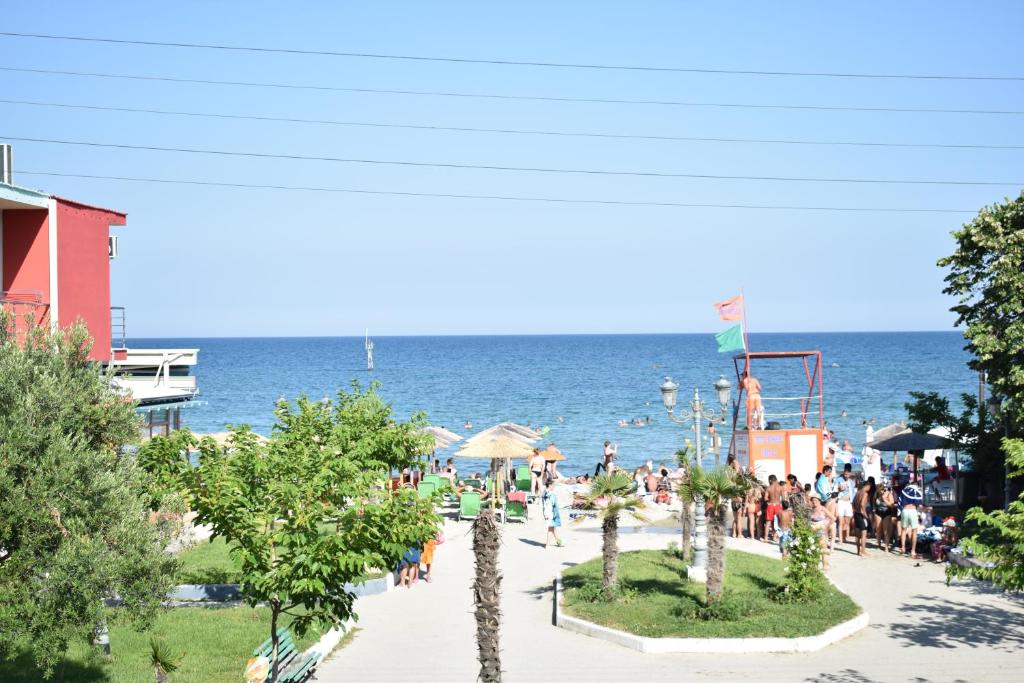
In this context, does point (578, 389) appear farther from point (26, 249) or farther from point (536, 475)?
point (26, 249)

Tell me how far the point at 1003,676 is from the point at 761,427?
51.9ft

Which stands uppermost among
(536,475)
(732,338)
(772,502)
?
(732,338)

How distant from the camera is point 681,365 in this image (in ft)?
522

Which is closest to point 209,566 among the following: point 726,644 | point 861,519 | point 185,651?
point 185,651

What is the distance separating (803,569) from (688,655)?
3.40m

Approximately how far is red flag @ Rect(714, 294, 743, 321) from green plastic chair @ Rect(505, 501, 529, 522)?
26.6 feet

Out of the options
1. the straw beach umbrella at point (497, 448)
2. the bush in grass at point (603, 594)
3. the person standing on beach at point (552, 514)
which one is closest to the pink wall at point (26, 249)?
the bush in grass at point (603, 594)

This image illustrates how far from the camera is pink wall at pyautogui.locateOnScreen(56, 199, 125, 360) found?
20500mm

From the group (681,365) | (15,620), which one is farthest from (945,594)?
(681,365)

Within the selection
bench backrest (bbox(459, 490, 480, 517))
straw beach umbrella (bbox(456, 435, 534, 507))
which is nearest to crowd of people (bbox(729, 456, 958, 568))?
straw beach umbrella (bbox(456, 435, 534, 507))

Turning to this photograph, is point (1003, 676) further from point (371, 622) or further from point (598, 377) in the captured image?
point (598, 377)

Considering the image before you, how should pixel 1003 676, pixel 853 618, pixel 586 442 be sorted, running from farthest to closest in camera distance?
1. pixel 586 442
2. pixel 853 618
3. pixel 1003 676

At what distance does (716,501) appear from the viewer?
1794 cm

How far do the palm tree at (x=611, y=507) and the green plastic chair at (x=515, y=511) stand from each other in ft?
31.8
